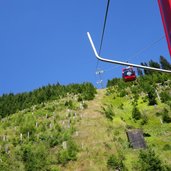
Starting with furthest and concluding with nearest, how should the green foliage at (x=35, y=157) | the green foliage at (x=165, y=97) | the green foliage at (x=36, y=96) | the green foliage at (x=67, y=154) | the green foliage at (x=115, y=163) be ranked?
the green foliage at (x=36, y=96), the green foliage at (x=165, y=97), the green foliage at (x=67, y=154), the green foliage at (x=35, y=157), the green foliage at (x=115, y=163)

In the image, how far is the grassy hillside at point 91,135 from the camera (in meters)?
43.8

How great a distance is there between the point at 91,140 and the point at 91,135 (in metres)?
1.96

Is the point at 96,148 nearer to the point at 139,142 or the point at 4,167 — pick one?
the point at 139,142

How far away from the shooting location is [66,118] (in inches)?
2638

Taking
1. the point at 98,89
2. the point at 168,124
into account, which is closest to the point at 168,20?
the point at 168,124

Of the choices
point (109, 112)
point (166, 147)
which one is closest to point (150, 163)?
point (166, 147)

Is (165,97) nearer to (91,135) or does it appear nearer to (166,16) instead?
(91,135)

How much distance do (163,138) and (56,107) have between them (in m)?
32.1

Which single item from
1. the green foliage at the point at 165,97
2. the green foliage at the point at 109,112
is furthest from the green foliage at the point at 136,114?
the green foliage at the point at 165,97

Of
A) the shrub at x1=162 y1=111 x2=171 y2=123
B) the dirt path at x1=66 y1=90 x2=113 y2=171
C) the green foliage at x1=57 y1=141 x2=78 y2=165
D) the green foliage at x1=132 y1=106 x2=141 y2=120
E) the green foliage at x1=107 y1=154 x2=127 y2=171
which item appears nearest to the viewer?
the green foliage at x1=107 y1=154 x2=127 y2=171

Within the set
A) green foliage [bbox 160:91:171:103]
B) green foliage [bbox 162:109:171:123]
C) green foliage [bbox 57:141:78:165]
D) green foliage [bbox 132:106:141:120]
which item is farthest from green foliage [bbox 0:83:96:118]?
green foliage [bbox 57:141:78:165]

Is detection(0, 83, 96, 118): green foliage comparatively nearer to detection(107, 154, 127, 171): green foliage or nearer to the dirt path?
the dirt path

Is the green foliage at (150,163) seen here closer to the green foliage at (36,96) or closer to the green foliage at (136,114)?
the green foliage at (136,114)

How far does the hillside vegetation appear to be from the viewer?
143 feet
